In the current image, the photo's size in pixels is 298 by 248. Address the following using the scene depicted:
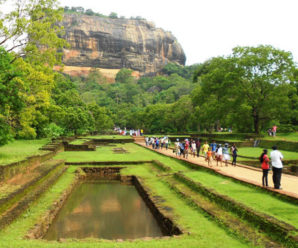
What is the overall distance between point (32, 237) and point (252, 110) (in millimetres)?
26662

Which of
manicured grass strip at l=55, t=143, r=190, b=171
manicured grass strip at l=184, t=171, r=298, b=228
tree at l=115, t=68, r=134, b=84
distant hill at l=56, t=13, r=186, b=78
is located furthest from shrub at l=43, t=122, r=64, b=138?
distant hill at l=56, t=13, r=186, b=78

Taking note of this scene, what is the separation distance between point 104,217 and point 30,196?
2.48m

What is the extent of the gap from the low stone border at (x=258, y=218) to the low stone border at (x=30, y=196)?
5595 mm

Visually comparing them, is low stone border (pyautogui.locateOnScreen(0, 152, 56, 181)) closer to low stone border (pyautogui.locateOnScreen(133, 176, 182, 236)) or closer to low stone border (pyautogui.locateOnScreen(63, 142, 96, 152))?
low stone border (pyautogui.locateOnScreen(133, 176, 182, 236))

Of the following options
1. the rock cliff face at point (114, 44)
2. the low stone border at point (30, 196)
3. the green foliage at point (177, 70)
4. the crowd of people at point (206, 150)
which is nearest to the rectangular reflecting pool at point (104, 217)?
the low stone border at point (30, 196)

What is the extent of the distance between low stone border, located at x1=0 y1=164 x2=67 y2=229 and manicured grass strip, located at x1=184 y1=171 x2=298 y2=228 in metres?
5.82

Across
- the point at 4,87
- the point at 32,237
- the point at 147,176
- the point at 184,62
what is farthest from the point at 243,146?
the point at 184,62

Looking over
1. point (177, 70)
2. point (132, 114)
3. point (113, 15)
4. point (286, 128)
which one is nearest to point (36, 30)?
point (286, 128)

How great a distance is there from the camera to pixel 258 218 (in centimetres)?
661

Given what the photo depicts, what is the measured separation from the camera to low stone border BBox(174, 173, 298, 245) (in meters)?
5.69

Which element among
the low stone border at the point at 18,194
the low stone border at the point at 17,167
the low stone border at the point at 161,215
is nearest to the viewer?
the low stone border at the point at 161,215

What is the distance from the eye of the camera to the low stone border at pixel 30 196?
24.4 feet

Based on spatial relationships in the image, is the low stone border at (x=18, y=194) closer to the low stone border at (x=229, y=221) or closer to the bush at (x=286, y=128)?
the low stone border at (x=229, y=221)

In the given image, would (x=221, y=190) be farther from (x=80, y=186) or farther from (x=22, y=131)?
(x=22, y=131)
